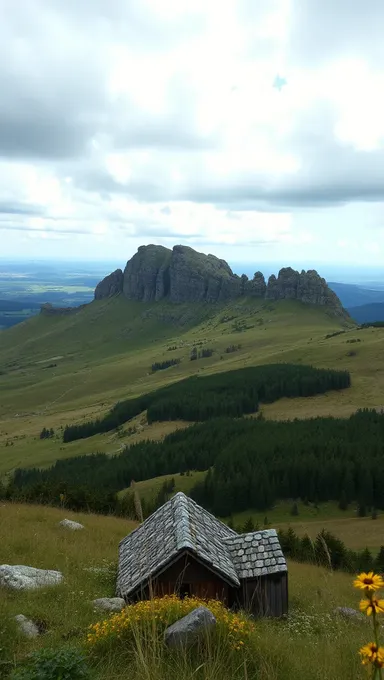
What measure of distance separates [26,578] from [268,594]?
397 inches

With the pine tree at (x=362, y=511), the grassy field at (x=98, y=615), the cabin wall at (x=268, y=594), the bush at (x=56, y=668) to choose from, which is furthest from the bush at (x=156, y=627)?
the pine tree at (x=362, y=511)

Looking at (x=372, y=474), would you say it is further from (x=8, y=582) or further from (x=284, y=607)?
(x=8, y=582)

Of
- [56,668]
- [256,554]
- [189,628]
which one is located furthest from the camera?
[256,554]

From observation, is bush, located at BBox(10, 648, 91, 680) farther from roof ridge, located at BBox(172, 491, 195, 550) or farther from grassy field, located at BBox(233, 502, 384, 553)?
grassy field, located at BBox(233, 502, 384, 553)

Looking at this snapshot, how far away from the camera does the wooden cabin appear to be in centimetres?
1780

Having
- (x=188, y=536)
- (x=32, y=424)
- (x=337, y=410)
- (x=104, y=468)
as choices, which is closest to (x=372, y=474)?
(x=337, y=410)

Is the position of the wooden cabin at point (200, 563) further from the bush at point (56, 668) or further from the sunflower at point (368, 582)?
the sunflower at point (368, 582)

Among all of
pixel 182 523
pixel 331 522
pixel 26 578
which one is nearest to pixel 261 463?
pixel 331 522

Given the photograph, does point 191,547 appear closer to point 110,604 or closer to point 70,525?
point 110,604

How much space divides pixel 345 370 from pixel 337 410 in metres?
31.5

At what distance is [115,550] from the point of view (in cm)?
2508

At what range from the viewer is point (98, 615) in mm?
12469

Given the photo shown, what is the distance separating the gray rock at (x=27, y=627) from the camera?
32.5ft

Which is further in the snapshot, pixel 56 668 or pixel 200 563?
pixel 200 563
